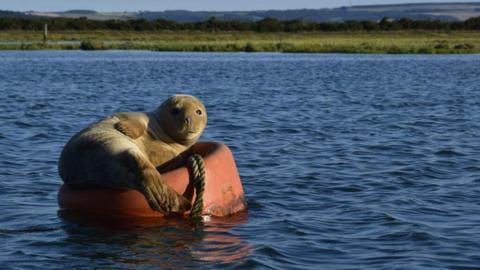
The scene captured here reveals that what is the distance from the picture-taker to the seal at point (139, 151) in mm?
9875

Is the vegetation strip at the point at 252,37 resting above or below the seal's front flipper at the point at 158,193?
below

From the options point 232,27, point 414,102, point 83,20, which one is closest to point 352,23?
point 232,27

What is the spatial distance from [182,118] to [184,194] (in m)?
1.06

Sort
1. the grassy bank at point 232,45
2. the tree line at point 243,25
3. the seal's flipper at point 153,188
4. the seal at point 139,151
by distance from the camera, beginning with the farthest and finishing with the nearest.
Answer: the tree line at point 243,25, the grassy bank at point 232,45, the seal at point 139,151, the seal's flipper at point 153,188

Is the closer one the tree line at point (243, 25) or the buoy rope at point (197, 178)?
the buoy rope at point (197, 178)

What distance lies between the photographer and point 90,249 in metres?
9.43

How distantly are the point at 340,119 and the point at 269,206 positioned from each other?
1215 cm

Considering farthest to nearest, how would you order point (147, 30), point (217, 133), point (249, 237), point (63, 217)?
point (147, 30)
point (217, 133)
point (63, 217)
point (249, 237)

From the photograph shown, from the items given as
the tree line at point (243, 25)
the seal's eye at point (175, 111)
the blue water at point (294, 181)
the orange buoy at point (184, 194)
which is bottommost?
the tree line at point (243, 25)

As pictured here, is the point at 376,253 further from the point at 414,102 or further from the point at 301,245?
the point at 414,102

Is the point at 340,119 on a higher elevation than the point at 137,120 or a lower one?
lower

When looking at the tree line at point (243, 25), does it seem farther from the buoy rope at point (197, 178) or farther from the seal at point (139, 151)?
the buoy rope at point (197, 178)

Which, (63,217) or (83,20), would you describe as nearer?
(63,217)

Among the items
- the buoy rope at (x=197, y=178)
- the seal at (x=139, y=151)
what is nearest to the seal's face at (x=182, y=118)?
the seal at (x=139, y=151)
